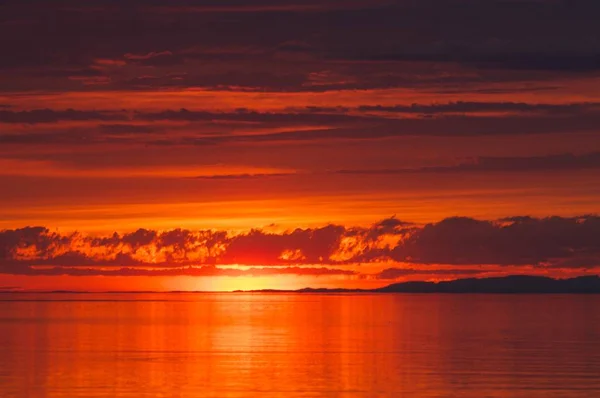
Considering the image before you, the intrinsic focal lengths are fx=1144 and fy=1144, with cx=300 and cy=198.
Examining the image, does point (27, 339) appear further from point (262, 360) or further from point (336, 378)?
point (336, 378)

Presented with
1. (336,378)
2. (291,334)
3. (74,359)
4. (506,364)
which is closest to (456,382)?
(336,378)

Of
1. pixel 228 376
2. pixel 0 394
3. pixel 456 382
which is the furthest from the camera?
pixel 228 376

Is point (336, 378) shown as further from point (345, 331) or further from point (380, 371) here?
point (345, 331)

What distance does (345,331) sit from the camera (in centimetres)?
11631

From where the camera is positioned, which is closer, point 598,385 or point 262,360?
point 598,385

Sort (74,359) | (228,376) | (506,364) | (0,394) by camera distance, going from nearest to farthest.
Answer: (0,394), (228,376), (506,364), (74,359)

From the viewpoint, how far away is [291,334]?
110 m

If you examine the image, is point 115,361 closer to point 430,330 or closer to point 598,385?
point 598,385

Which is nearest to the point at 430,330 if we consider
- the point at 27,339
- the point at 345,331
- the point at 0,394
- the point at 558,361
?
the point at 345,331

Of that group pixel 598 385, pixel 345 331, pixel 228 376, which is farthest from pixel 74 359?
pixel 345 331

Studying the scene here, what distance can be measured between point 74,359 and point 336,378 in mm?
22491

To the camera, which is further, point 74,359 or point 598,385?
point 74,359

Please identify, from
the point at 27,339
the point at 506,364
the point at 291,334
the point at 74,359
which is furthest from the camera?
the point at 291,334

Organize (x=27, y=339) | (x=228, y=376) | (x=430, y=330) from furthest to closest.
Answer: (x=430, y=330) → (x=27, y=339) → (x=228, y=376)
